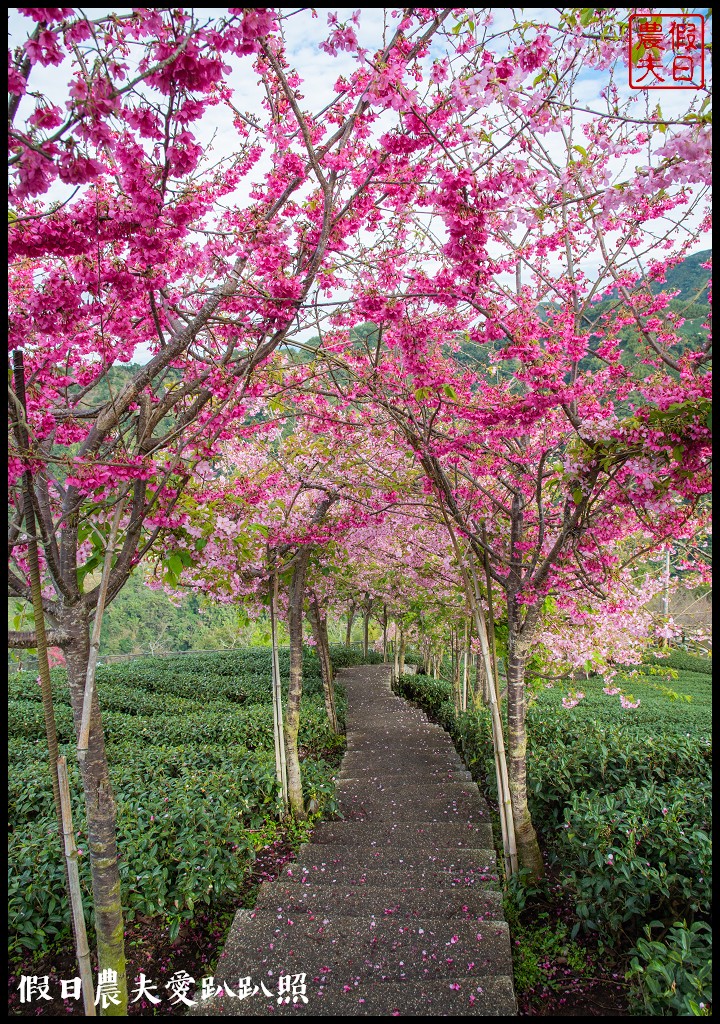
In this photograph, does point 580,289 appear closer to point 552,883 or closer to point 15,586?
point 15,586

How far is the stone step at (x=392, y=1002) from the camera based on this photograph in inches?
116

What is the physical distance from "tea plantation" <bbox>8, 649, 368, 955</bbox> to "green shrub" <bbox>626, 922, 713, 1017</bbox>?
2.58 metres

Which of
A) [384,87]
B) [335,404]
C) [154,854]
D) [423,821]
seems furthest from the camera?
[335,404]

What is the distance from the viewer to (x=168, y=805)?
14.8 feet

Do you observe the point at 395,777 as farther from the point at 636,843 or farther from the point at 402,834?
the point at 636,843

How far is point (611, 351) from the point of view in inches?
146

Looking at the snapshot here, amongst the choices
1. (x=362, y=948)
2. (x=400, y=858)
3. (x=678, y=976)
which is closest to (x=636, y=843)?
(x=678, y=976)

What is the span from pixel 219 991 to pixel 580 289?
15.5 ft

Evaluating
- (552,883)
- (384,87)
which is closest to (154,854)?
(552,883)

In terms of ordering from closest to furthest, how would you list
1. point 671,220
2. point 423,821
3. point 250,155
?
point 250,155 < point 671,220 < point 423,821

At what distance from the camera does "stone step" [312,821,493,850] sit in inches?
197

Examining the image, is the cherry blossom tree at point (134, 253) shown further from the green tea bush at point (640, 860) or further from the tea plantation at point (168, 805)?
the green tea bush at point (640, 860)

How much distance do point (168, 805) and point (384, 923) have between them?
1.91 m

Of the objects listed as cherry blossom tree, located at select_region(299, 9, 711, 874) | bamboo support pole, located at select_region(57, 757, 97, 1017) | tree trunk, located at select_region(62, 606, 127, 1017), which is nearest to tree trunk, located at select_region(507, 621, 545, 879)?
cherry blossom tree, located at select_region(299, 9, 711, 874)
